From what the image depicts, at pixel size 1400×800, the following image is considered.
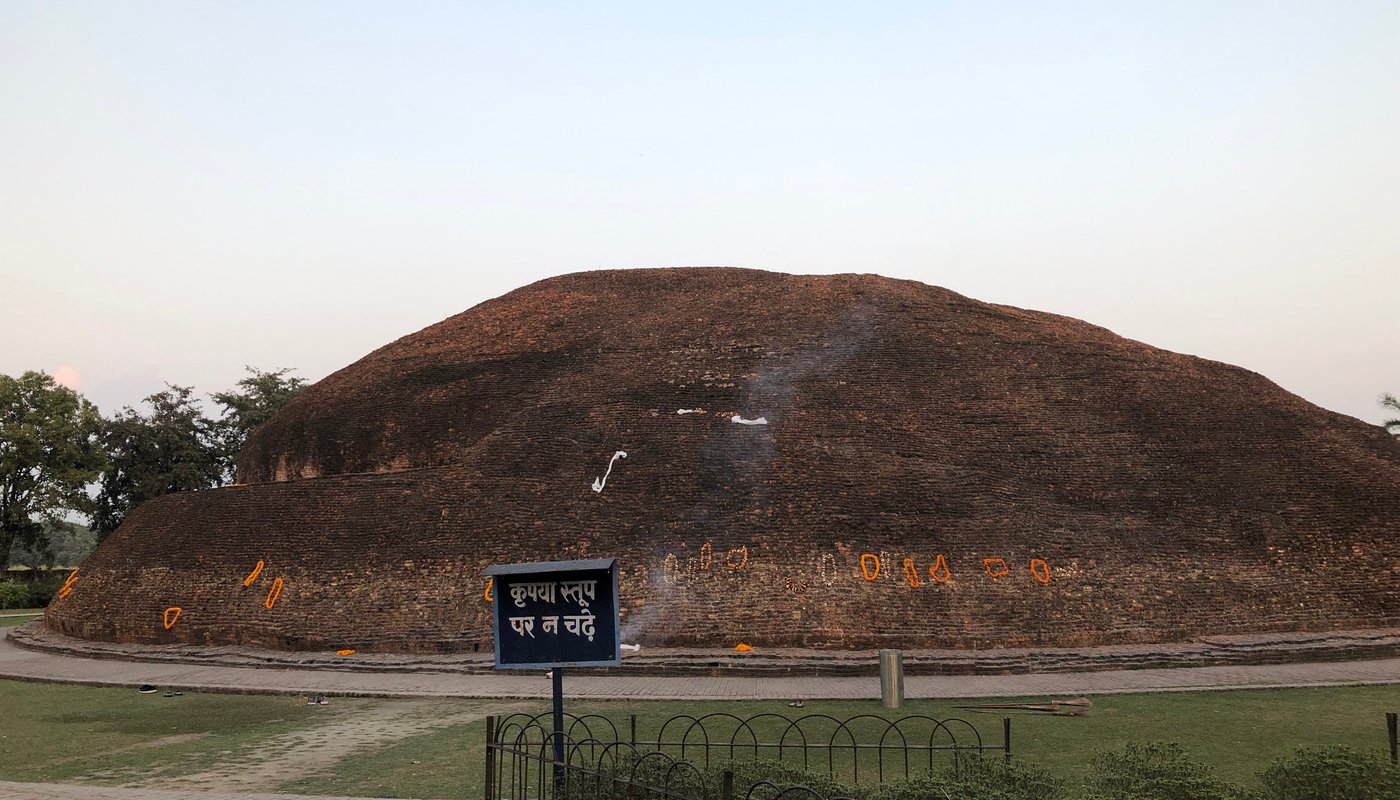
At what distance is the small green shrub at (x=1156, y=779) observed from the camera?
22.3 ft

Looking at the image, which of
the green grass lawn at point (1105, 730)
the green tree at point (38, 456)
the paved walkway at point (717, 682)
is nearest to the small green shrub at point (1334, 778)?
the green grass lawn at point (1105, 730)

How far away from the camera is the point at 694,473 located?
22484mm

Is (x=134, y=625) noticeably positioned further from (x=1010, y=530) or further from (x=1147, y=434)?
(x=1147, y=434)

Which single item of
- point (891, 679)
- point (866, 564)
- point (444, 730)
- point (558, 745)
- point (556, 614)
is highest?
point (556, 614)

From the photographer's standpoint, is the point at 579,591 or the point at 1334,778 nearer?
the point at 1334,778

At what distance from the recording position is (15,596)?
38031mm

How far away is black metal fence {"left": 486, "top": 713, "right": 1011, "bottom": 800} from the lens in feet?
24.2

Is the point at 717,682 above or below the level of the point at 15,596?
below

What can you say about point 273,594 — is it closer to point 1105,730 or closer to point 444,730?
point 444,730

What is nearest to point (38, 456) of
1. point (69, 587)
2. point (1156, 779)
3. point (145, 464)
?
point (145, 464)

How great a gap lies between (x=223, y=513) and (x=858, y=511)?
14573 millimetres

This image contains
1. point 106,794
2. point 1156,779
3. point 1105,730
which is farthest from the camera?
point 1105,730

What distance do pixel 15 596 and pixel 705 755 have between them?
39.0m

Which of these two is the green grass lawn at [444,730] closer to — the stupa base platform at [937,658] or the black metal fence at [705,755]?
the black metal fence at [705,755]
